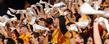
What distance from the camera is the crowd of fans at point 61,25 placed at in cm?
512

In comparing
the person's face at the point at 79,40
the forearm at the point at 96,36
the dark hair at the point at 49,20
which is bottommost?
the person's face at the point at 79,40

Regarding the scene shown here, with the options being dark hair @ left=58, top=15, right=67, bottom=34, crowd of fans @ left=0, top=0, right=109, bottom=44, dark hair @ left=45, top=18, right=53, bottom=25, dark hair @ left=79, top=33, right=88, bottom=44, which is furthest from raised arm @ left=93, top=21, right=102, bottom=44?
dark hair @ left=45, top=18, right=53, bottom=25

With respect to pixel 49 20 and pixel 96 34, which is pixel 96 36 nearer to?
pixel 96 34

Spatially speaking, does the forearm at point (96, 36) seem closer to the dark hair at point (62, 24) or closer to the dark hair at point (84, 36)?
the dark hair at point (84, 36)

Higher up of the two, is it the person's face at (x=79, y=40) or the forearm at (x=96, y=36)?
the forearm at (x=96, y=36)

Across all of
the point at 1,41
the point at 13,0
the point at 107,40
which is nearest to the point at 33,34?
the point at 1,41

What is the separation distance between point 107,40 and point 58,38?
1278 mm

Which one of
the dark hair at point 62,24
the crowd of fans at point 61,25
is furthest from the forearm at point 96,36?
the dark hair at point 62,24

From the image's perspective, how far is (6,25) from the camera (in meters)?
7.56

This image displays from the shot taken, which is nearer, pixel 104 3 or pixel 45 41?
pixel 45 41

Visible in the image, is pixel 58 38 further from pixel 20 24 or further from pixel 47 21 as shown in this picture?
pixel 20 24

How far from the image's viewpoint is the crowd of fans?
201 inches

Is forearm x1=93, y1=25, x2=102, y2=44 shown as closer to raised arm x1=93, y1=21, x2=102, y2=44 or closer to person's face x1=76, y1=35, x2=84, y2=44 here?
raised arm x1=93, y1=21, x2=102, y2=44

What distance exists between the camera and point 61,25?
6387 millimetres
